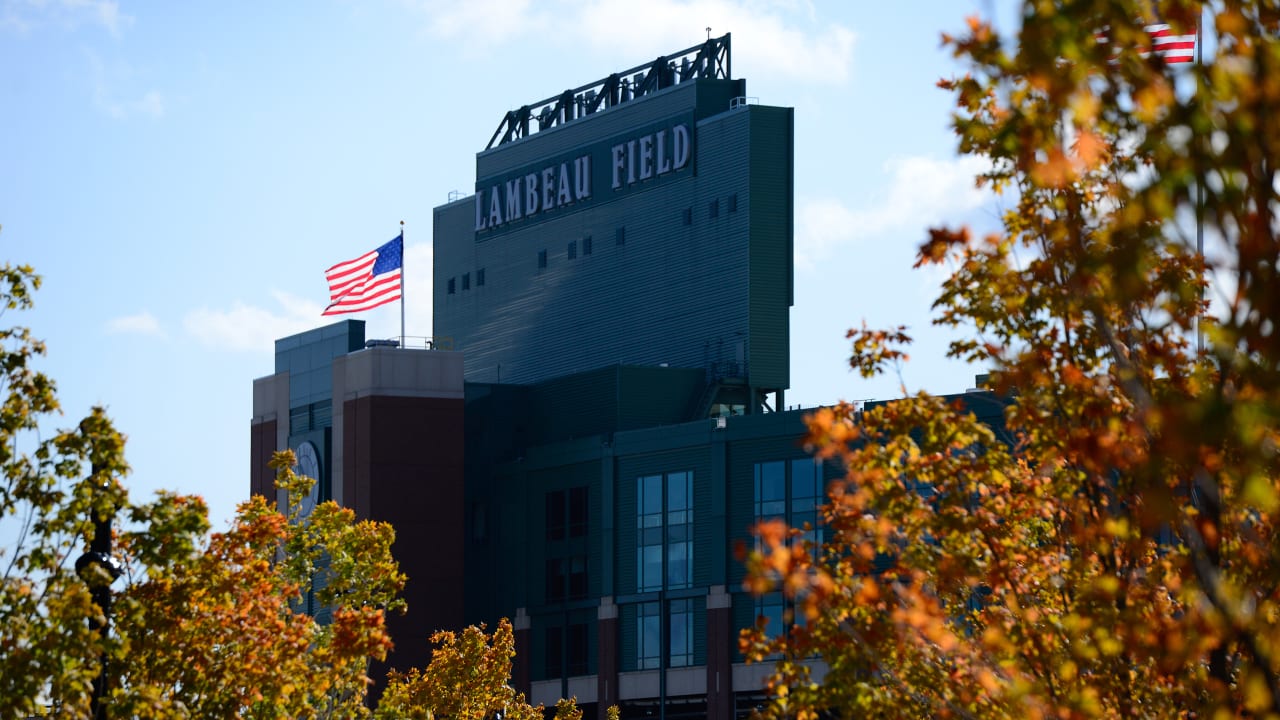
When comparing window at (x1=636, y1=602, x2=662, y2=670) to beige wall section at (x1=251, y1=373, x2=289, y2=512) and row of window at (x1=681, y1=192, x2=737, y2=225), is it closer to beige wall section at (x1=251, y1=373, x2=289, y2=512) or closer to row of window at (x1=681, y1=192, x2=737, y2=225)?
row of window at (x1=681, y1=192, x2=737, y2=225)

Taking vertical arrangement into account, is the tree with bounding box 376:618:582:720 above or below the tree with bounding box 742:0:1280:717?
below

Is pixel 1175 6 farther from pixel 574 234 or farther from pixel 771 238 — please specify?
pixel 574 234

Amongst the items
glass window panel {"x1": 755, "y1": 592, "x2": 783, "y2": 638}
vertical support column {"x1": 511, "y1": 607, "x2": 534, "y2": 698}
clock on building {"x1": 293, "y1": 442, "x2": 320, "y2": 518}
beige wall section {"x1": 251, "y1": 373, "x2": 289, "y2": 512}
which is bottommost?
vertical support column {"x1": 511, "y1": 607, "x2": 534, "y2": 698}

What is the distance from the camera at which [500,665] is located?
53.6 metres

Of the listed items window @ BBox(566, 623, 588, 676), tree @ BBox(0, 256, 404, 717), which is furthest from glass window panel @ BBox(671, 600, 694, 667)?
tree @ BBox(0, 256, 404, 717)

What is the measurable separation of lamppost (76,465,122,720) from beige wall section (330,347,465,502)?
71.2 metres

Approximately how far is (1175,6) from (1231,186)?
4.50 ft

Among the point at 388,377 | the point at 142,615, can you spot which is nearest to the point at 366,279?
the point at 388,377

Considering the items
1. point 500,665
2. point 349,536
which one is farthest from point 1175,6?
point 500,665

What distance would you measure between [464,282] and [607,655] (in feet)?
102

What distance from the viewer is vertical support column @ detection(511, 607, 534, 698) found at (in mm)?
91875

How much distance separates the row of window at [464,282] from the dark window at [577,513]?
21.1 m

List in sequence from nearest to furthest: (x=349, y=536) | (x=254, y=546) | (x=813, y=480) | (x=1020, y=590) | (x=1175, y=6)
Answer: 1. (x=1175, y=6)
2. (x=1020, y=590)
3. (x=254, y=546)
4. (x=349, y=536)
5. (x=813, y=480)

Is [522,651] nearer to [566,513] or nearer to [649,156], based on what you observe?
[566,513]
